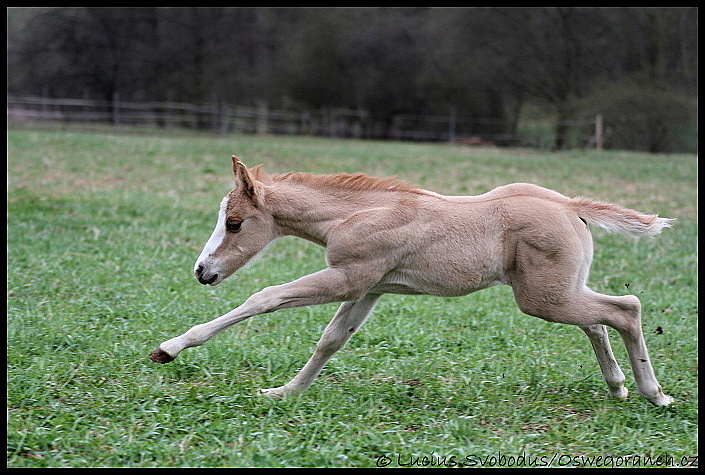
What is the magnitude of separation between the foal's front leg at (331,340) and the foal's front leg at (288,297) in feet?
1.22

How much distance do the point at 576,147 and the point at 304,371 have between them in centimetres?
2753

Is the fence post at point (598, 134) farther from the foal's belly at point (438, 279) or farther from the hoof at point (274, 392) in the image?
the hoof at point (274, 392)

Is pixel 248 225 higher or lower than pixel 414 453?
higher

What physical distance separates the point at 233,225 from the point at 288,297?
65 centimetres

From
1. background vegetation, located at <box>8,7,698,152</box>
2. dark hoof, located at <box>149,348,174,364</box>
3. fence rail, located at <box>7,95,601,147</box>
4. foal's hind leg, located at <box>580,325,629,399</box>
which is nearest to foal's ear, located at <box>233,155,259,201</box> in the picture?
dark hoof, located at <box>149,348,174,364</box>

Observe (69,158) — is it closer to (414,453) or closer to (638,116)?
(414,453)

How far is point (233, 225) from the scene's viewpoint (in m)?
5.05

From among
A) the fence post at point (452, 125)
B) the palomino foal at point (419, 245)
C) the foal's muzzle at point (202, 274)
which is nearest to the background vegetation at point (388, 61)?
the fence post at point (452, 125)

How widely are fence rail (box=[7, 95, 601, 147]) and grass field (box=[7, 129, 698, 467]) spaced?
22.4 m

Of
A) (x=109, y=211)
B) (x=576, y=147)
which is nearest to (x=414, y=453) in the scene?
(x=109, y=211)

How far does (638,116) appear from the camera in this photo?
101 feet

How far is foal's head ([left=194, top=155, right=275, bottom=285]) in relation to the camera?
5.01 m

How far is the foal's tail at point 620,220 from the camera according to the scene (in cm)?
525

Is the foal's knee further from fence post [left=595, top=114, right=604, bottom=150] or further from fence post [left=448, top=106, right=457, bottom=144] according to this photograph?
fence post [left=448, top=106, right=457, bottom=144]
